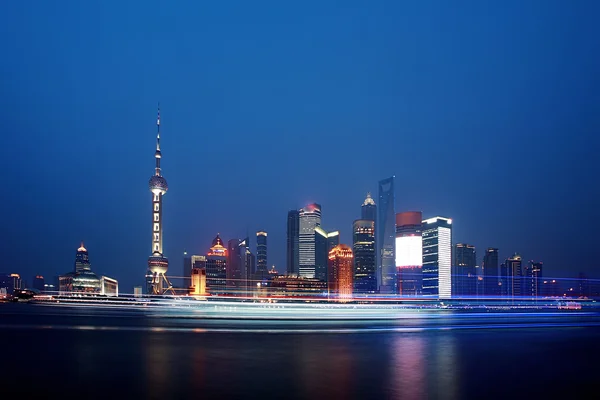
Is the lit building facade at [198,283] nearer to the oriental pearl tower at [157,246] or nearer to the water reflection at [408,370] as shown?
the oriental pearl tower at [157,246]

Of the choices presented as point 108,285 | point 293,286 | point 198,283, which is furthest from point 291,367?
point 108,285

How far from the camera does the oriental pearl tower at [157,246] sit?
6112 inches

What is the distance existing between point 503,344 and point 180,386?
14.9 metres

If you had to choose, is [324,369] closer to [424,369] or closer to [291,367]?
[291,367]

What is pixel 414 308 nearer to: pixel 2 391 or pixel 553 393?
pixel 553 393

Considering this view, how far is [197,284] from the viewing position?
115062 mm

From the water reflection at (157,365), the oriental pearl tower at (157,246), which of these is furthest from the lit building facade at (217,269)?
the water reflection at (157,365)

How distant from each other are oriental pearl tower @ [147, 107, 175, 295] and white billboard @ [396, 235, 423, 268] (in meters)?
63.9

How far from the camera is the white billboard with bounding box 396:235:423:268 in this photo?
142000 mm

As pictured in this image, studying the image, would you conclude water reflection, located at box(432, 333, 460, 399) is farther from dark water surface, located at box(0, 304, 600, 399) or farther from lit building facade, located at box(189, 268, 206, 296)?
lit building facade, located at box(189, 268, 206, 296)

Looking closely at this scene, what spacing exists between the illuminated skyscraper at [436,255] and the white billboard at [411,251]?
9.12 ft

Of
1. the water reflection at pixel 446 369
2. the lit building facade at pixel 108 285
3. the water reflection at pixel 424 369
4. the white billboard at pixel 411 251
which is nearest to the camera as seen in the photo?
the water reflection at pixel 424 369

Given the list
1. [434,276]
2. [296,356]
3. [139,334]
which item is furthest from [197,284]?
[296,356]

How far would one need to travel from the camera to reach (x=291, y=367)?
14148 millimetres
